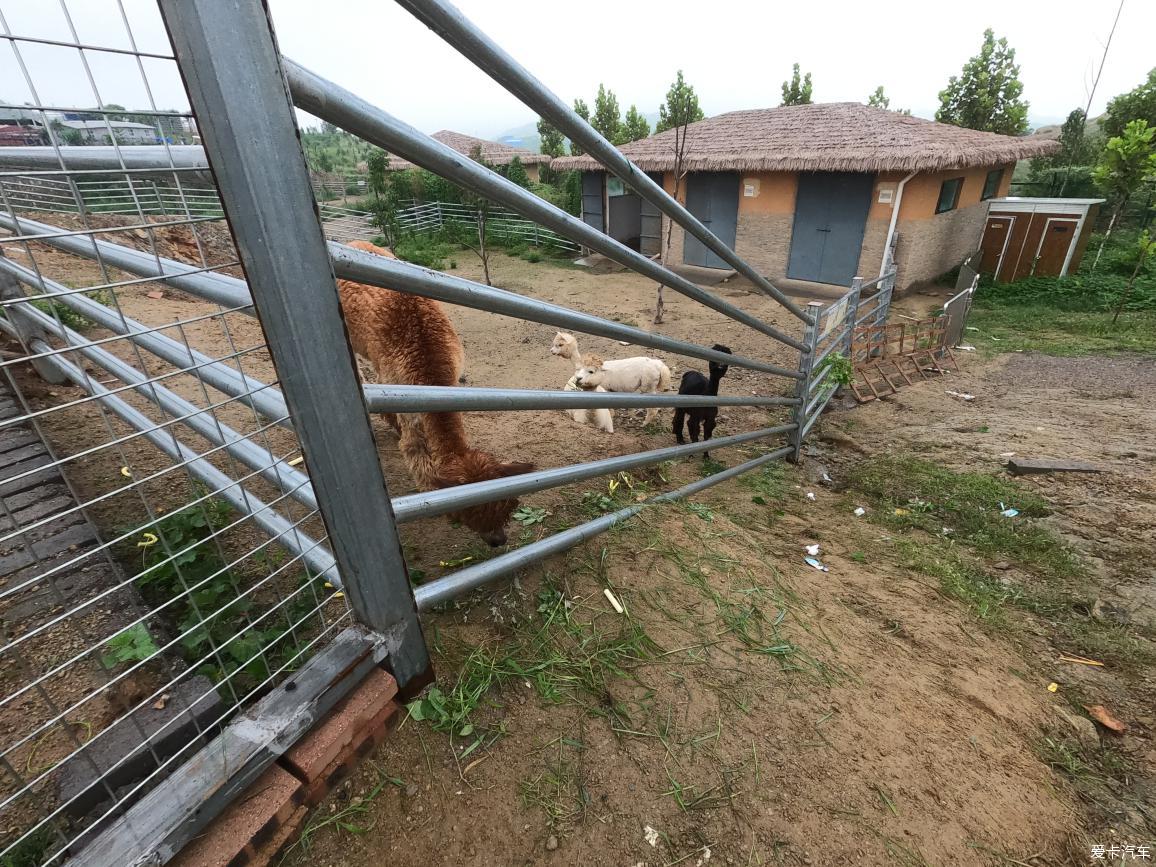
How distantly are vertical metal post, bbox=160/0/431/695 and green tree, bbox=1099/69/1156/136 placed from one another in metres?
24.3

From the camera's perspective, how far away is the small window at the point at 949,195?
12.6 meters

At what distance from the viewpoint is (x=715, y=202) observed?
14.4 meters

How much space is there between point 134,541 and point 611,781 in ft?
7.66

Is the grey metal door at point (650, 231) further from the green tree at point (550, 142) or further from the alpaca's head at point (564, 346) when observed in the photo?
the green tree at point (550, 142)

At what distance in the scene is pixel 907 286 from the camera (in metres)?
12.8

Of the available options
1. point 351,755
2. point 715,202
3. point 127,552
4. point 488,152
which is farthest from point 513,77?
point 488,152

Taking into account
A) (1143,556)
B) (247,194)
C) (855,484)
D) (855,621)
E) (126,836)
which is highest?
(247,194)

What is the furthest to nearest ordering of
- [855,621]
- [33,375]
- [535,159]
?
[535,159]
[33,375]
[855,621]

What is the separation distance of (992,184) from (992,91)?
337 inches

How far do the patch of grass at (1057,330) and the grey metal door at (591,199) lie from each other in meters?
10.8

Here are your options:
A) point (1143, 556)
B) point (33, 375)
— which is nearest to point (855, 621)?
point (1143, 556)

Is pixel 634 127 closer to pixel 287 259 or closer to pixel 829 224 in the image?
pixel 829 224

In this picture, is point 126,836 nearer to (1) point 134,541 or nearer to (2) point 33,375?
(1) point 134,541

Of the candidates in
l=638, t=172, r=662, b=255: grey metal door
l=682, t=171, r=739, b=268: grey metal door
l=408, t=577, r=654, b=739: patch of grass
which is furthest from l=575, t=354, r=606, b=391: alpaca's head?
l=638, t=172, r=662, b=255: grey metal door
